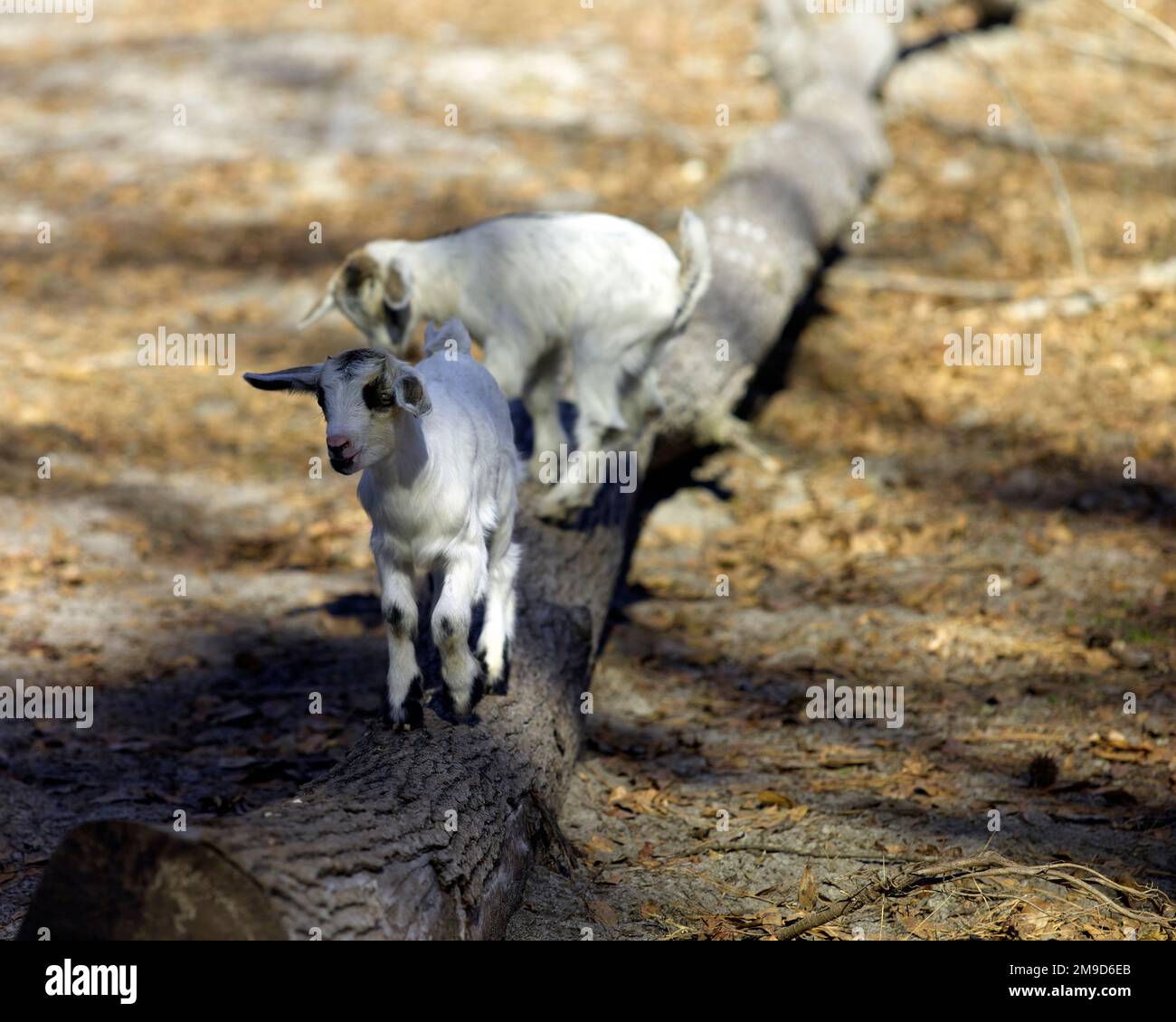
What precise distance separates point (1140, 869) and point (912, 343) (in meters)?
5.91

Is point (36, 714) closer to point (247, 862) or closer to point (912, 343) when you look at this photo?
point (247, 862)

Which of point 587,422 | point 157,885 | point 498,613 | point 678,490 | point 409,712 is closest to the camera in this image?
point 157,885

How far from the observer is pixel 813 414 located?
9.20m

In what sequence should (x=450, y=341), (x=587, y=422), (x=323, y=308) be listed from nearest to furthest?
(x=450, y=341) → (x=323, y=308) → (x=587, y=422)

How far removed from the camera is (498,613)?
4.84m

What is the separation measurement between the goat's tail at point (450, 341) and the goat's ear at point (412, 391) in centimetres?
97

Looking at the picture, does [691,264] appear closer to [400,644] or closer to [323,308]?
[323,308]

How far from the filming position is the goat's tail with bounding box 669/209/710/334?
6164mm

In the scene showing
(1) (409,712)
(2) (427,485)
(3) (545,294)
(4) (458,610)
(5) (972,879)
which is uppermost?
(3) (545,294)

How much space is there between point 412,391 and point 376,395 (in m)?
0.11

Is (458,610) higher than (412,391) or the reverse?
the reverse

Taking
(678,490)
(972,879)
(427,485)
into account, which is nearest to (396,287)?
(427,485)

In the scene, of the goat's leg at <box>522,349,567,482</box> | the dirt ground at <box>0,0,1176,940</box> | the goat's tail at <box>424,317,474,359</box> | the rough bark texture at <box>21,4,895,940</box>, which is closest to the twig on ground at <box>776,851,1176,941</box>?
the dirt ground at <box>0,0,1176,940</box>

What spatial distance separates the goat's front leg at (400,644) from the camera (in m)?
4.30
